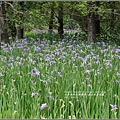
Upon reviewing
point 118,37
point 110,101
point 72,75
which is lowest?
Result: point 110,101

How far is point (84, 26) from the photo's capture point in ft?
35.2

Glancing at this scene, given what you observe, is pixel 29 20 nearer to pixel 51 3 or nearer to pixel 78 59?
pixel 51 3

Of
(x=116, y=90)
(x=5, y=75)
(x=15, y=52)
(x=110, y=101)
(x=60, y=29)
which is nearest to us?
(x=110, y=101)

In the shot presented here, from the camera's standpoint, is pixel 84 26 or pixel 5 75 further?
pixel 84 26

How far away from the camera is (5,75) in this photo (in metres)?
3.53

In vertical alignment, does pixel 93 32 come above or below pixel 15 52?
above

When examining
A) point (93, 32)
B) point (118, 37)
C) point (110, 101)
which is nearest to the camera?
point (110, 101)

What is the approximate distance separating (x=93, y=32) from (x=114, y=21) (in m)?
3.72

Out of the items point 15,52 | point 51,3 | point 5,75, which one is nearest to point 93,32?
point 51,3

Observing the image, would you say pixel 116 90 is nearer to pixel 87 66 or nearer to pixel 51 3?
pixel 87 66

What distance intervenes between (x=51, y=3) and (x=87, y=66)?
14.4 feet

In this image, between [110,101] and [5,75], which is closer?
[110,101]

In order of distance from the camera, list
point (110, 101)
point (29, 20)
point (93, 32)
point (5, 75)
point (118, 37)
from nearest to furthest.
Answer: point (110, 101) → point (5, 75) → point (29, 20) → point (93, 32) → point (118, 37)

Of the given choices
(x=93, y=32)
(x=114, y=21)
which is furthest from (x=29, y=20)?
(x=114, y=21)
